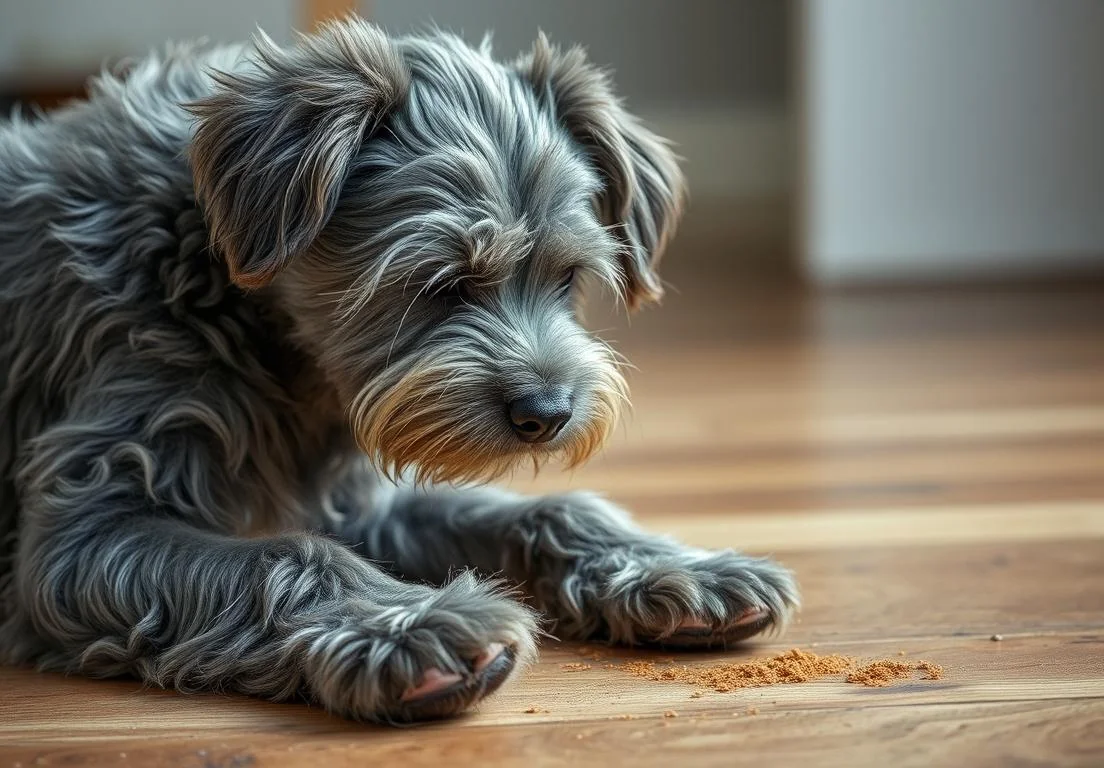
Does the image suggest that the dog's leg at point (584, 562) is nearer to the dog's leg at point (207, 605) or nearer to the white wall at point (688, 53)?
the dog's leg at point (207, 605)

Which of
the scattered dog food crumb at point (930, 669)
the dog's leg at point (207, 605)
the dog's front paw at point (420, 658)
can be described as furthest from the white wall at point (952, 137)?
the dog's front paw at point (420, 658)

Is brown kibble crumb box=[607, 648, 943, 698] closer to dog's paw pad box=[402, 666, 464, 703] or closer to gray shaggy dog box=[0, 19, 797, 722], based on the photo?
gray shaggy dog box=[0, 19, 797, 722]

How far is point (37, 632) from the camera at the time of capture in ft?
5.85

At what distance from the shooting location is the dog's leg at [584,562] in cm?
175

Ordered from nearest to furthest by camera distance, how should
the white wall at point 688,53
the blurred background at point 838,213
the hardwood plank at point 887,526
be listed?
1. the hardwood plank at point 887,526
2. the blurred background at point 838,213
3. the white wall at point 688,53

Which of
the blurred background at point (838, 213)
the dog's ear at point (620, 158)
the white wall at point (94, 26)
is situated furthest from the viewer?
the white wall at point (94, 26)

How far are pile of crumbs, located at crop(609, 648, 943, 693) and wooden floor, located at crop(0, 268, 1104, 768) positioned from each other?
25 millimetres

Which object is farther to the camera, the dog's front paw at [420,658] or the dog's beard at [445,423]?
the dog's beard at [445,423]

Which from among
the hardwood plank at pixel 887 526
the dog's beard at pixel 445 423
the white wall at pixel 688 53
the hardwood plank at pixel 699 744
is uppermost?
the white wall at pixel 688 53

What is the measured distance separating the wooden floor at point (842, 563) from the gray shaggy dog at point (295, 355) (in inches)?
4.1

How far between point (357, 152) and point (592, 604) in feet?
2.24

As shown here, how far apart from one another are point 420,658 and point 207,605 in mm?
340

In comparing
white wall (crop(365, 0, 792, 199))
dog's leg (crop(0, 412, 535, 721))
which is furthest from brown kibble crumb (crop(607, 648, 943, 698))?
white wall (crop(365, 0, 792, 199))

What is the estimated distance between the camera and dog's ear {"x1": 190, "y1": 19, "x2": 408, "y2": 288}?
174 cm
